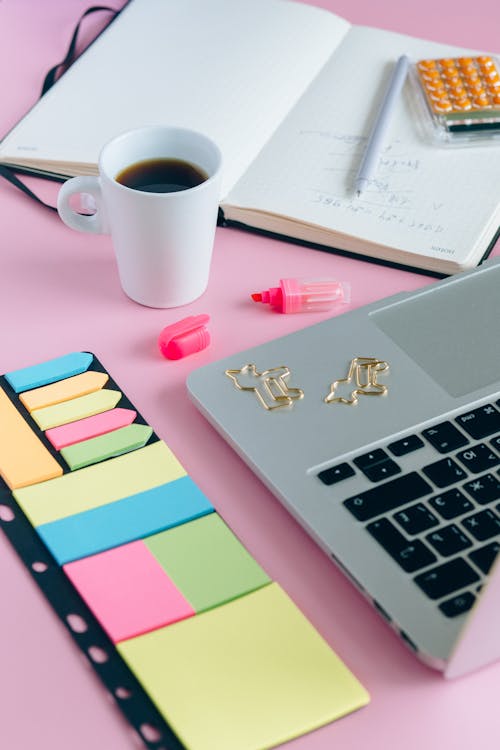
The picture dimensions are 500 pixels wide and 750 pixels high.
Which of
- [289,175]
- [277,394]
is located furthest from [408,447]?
[289,175]

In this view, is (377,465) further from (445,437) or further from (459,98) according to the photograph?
(459,98)

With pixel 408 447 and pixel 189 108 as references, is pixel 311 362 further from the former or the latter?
pixel 189 108

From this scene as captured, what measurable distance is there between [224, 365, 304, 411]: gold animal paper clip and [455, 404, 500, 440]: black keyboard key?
0.11m

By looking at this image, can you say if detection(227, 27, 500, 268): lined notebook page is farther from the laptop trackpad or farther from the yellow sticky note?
the yellow sticky note

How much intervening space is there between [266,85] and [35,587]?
1.89 ft

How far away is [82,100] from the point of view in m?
0.91

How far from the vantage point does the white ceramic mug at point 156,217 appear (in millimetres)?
682

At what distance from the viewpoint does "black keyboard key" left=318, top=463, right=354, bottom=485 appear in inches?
23.1

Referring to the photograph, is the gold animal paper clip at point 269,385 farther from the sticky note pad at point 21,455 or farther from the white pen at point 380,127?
the white pen at point 380,127

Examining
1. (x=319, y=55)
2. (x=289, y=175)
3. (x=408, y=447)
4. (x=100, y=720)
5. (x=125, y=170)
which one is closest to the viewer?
(x=100, y=720)

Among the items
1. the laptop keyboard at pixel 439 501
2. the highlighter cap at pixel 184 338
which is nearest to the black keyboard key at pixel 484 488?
the laptop keyboard at pixel 439 501

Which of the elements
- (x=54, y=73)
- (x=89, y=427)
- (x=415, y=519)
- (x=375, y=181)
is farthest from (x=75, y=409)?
(x=54, y=73)

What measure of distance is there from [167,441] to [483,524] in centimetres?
21

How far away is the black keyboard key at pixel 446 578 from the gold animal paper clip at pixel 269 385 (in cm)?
16
